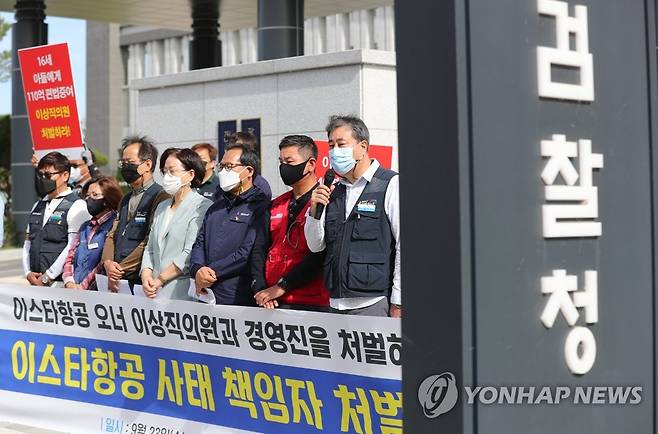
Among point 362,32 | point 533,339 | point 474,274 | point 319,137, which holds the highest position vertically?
point 362,32

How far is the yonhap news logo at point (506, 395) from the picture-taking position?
2541 millimetres

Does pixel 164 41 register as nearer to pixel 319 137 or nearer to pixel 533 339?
pixel 319 137

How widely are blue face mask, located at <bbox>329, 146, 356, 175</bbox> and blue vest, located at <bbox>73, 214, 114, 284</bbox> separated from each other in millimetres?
2960

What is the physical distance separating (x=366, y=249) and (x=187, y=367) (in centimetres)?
154

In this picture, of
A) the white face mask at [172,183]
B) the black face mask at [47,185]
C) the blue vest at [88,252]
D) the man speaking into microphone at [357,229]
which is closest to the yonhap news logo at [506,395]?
the man speaking into microphone at [357,229]

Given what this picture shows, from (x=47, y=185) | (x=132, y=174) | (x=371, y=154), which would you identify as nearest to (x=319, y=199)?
(x=132, y=174)

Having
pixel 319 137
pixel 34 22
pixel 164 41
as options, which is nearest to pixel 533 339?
pixel 319 137

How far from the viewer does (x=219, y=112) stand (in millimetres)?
14086

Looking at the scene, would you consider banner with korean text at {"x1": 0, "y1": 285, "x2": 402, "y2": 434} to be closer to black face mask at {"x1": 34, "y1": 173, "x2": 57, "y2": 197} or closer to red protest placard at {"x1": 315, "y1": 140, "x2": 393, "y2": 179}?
black face mask at {"x1": 34, "y1": 173, "x2": 57, "y2": 197}

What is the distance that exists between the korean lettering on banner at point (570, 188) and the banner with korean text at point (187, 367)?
242cm

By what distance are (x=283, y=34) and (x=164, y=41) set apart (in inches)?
1817

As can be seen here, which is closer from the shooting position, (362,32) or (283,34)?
(283,34)

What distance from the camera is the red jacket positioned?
6.19 m

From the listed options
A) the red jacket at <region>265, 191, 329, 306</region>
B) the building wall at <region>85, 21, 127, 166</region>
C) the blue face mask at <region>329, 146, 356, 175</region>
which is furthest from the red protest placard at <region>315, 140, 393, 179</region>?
the building wall at <region>85, 21, 127, 166</region>
